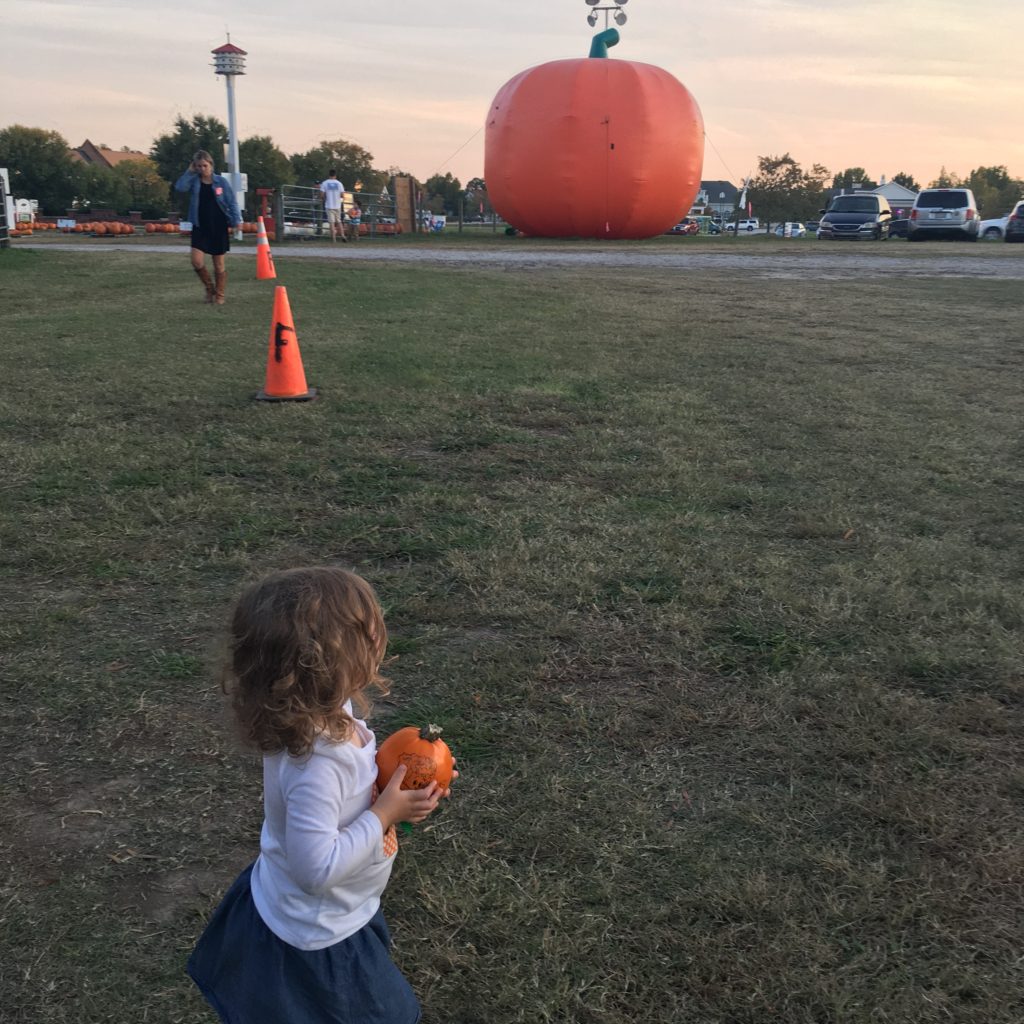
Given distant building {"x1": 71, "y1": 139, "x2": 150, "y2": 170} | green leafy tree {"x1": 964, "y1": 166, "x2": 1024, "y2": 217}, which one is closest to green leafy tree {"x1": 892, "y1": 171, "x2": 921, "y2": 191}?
green leafy tree {"x1": 964, "y1": 166, "x2": 1024, "y2": 217}

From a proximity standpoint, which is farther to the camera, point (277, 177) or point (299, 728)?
point (277, 177)

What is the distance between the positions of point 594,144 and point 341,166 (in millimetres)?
60105

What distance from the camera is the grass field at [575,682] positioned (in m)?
1.97

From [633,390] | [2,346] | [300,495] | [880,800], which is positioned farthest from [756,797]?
[2,346]

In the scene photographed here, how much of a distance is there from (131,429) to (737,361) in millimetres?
5026

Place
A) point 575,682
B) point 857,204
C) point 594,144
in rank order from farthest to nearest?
1. point 857,204
2. point 594,144
3. point 575,682

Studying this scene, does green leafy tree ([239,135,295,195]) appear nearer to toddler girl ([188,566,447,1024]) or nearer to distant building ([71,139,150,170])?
distant building ([71,139,150,170])

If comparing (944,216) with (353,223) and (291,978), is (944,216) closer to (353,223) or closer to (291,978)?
(353,223)

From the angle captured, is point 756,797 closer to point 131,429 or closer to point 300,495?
point 300,495

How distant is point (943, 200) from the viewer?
3159 cm

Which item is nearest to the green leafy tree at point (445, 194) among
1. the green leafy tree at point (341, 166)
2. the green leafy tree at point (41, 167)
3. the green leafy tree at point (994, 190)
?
the green leafy tree at point (341, 166)

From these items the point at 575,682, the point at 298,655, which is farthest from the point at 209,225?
the point at 298,655

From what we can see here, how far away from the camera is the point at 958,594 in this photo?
11.8 ft

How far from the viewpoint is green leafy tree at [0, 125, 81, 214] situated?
64375 millimetres
